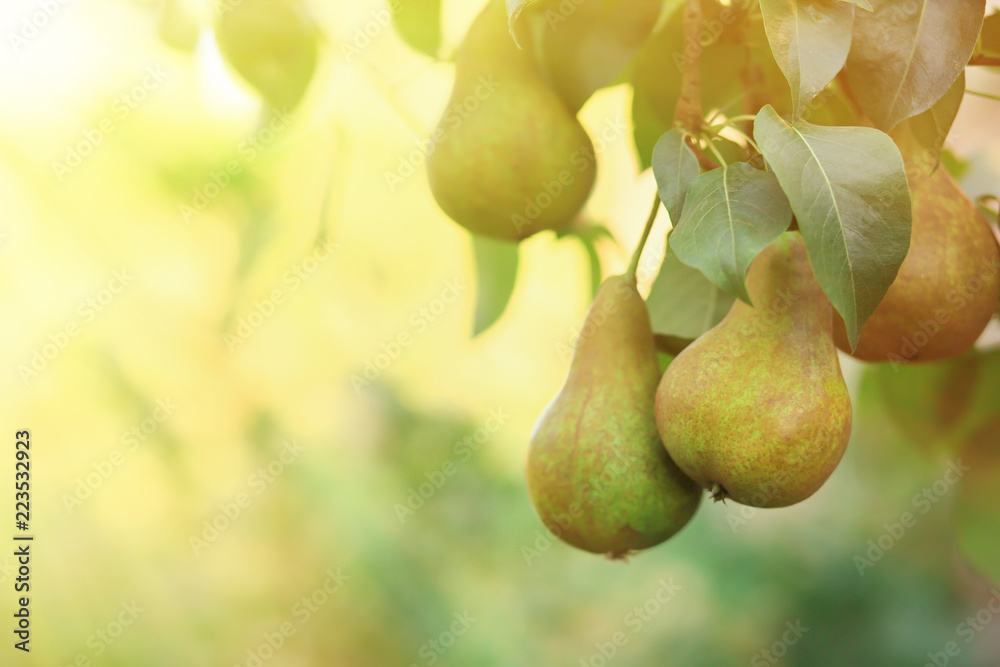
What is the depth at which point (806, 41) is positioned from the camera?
352 mm

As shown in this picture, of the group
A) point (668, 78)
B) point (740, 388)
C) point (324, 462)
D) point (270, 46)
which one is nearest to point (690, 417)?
point (740, 388)

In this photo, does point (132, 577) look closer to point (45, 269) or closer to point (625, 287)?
point (45, 269)

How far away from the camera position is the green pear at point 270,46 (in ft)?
1.94

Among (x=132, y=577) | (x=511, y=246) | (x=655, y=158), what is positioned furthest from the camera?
(x=132, y=577)

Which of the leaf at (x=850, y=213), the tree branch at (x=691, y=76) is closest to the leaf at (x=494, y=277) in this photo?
the tree branch at (x=691, y=76)

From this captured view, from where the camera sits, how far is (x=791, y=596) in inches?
67.8

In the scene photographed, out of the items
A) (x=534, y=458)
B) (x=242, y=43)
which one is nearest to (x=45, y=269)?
(x=242, y=43)

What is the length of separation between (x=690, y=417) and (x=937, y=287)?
0.18 m

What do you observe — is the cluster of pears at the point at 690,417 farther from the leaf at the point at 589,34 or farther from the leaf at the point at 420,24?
the leaf at the point at 420,24

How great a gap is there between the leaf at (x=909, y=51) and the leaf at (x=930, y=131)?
0.9 inches

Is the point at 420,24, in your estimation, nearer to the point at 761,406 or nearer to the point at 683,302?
the point at 683,302

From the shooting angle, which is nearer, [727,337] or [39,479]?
[727,337]

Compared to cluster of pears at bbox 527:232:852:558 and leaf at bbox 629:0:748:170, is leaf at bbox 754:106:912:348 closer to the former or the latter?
cluster of pears at bbox 527:232:852:558

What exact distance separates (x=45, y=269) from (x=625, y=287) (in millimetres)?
1090
